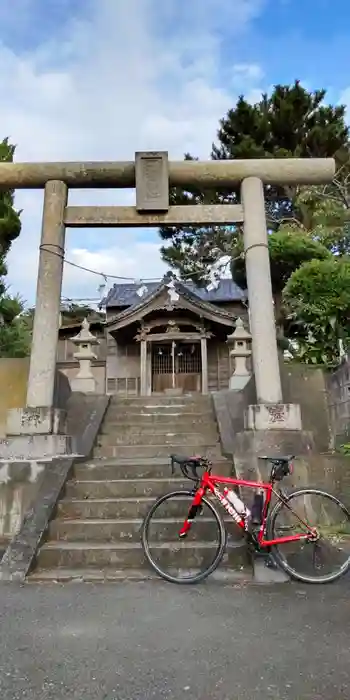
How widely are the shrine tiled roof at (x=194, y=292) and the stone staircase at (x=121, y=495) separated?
13.9 m

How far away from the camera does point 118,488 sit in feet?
17.1

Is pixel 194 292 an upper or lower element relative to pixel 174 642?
upper

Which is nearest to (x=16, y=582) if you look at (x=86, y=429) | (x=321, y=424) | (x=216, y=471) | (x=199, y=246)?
(x=216, y=471)

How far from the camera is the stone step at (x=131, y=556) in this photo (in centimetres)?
416

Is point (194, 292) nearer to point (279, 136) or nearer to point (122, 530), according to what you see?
point (279, 136)

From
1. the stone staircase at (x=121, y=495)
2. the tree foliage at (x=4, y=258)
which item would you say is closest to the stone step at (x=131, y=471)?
the stone staircase at (x=121, y=495)

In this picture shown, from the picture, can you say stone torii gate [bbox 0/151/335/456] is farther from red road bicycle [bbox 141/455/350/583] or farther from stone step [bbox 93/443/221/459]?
red road bicycle [bbox 141/455/350/583]

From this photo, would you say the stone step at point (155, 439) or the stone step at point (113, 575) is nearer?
the stone step at point (113, 575)

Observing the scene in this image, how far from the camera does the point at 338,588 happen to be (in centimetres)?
364

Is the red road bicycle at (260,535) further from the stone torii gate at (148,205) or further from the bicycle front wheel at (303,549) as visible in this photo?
the stone torii gate at (148,205)

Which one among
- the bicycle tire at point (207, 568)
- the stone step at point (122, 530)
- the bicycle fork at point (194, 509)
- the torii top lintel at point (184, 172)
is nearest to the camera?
the bicycle tire at point (207, 568)

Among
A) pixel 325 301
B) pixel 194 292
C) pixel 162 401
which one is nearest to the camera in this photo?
pixel 325 301

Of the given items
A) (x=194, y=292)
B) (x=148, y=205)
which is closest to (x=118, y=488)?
(x=148, y=205)

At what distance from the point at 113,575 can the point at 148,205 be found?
4640mm
